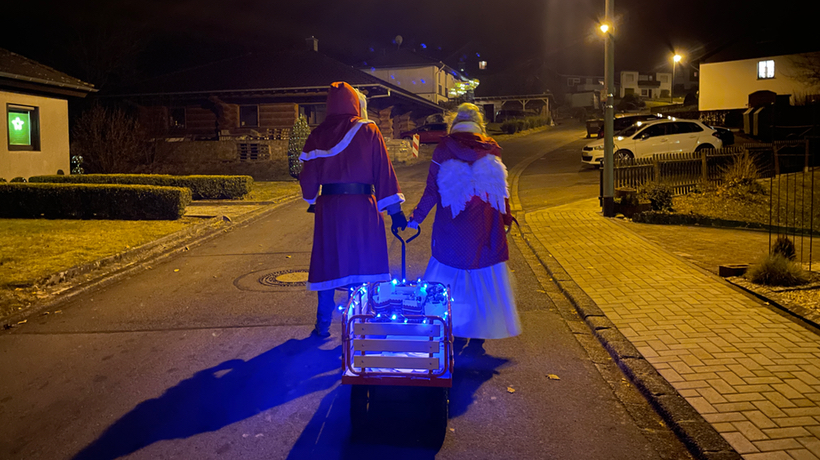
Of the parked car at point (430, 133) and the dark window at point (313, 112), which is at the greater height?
the dark window at point (313, 112)

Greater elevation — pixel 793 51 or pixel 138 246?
pixel 793 51

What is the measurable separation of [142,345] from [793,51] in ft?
142

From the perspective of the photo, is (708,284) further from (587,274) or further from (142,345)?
(142,345)

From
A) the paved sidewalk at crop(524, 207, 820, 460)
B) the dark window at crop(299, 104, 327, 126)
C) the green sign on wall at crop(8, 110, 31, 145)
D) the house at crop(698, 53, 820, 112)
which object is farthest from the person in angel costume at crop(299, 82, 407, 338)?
the house at crop(698, 53, 820, 112)

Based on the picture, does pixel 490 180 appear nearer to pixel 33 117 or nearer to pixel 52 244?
pixel 52 244

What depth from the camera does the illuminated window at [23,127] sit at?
59.3 feet

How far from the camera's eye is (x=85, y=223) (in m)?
12.3

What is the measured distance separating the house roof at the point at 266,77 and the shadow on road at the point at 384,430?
1045 inches

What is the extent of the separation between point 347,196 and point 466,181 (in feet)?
3.22

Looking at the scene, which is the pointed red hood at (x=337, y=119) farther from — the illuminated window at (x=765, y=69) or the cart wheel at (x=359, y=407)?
the illuminated window at (x=765, y=69)

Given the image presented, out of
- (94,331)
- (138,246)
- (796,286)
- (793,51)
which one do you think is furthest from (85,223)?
(793,51)

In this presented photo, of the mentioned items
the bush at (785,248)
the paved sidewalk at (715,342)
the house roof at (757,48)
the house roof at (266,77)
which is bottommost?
the paved sidewalk at (715,342)

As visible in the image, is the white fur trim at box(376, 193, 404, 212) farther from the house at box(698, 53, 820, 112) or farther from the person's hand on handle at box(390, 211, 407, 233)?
the house at box(698, 53, 820, 112)

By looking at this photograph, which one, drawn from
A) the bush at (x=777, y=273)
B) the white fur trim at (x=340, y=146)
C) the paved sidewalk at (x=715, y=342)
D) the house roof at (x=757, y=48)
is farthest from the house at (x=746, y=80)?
the white fur trim at (x=340, y=146)
